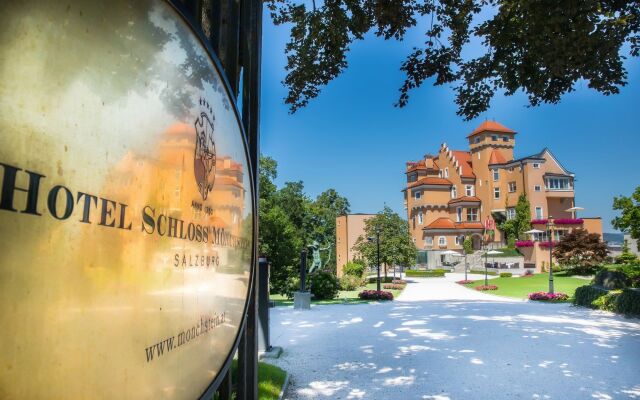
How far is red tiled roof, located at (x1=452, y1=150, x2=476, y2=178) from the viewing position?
2251 inches

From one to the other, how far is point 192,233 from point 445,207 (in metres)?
58.5

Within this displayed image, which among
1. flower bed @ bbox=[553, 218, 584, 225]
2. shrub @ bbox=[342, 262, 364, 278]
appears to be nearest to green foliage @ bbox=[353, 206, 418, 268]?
shrub @ bbox=[342, 262, 364, 278]

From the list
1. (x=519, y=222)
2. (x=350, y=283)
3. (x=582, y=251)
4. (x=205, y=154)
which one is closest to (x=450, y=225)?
(x=519, y=222)

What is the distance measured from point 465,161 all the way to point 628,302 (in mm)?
47858

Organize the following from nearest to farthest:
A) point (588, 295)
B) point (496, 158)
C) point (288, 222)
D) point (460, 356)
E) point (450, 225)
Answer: point (460, 356)
point (588, 295)
point (288, 222)
point (450, 225)
point (496, 158)

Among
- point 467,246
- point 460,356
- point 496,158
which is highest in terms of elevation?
point 496,158

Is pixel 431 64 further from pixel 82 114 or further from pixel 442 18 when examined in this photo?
pixel 82 114

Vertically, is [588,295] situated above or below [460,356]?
above

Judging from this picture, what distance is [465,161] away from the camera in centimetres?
5903

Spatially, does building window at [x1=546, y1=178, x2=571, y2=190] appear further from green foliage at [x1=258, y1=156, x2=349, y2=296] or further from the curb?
the curb

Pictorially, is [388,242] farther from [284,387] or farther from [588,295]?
[284,387]

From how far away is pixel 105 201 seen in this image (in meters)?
1.02

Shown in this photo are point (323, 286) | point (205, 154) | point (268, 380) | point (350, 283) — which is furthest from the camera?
point (350, 283)

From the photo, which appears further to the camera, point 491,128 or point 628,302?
point 491,128
